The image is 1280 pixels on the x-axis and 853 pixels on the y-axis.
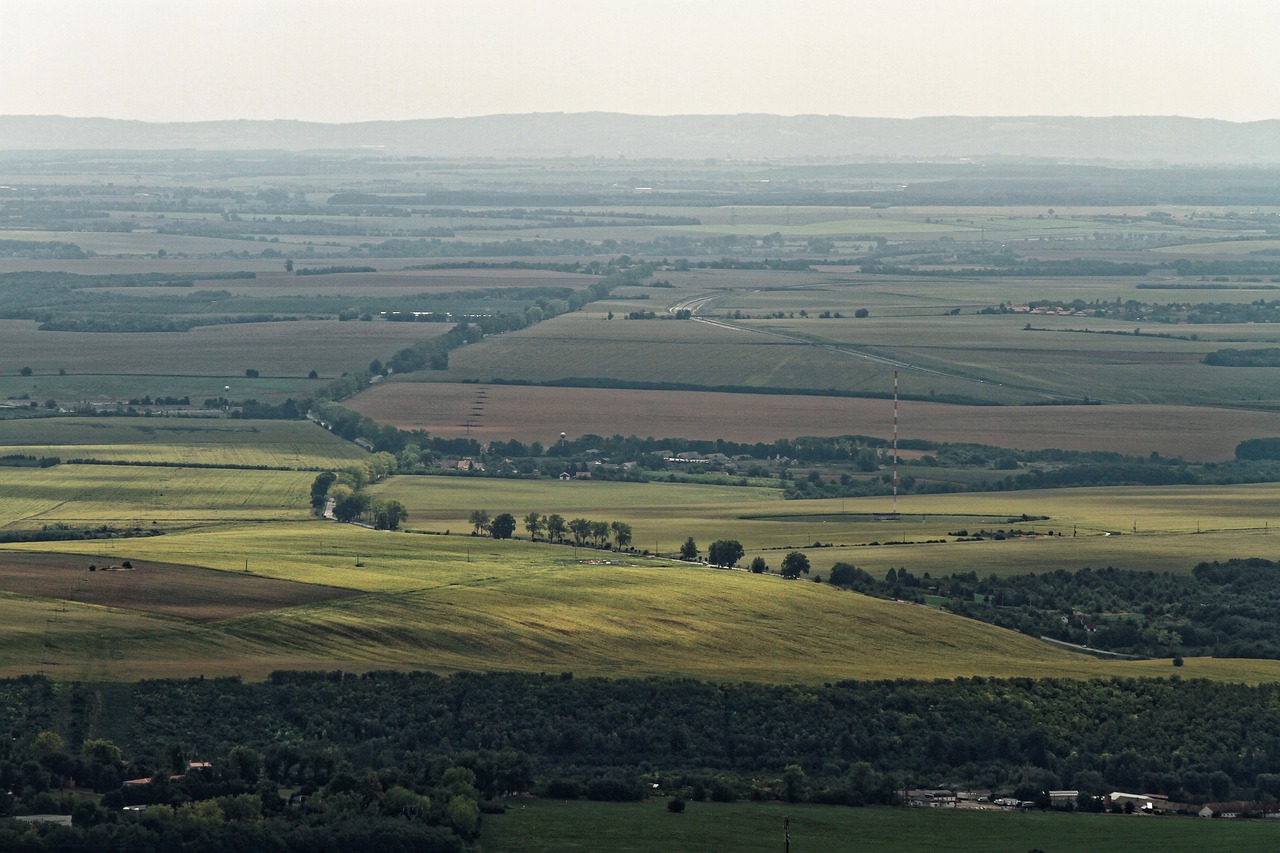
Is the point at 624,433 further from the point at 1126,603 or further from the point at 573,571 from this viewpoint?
the point at 1126,603

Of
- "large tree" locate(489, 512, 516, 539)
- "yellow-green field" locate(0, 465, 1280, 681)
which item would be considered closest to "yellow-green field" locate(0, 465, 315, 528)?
"yellow-green field" locate(0, 465, 1280, 681)

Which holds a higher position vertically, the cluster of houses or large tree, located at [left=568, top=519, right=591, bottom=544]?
large tree, located at [left=568, top=519, right=591, bottom=544]

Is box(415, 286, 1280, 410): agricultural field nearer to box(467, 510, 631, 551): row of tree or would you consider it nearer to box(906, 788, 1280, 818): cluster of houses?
box(467, 510, 631, 551): row of tree

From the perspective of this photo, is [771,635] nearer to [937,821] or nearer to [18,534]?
[937,821]

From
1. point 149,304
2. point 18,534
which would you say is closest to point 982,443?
point 18,534

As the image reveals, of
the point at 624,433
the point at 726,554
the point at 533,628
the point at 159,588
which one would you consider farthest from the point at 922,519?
the point at 159,588

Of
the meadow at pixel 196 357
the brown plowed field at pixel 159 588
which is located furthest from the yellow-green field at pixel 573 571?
the meadow at pixel 196 357
